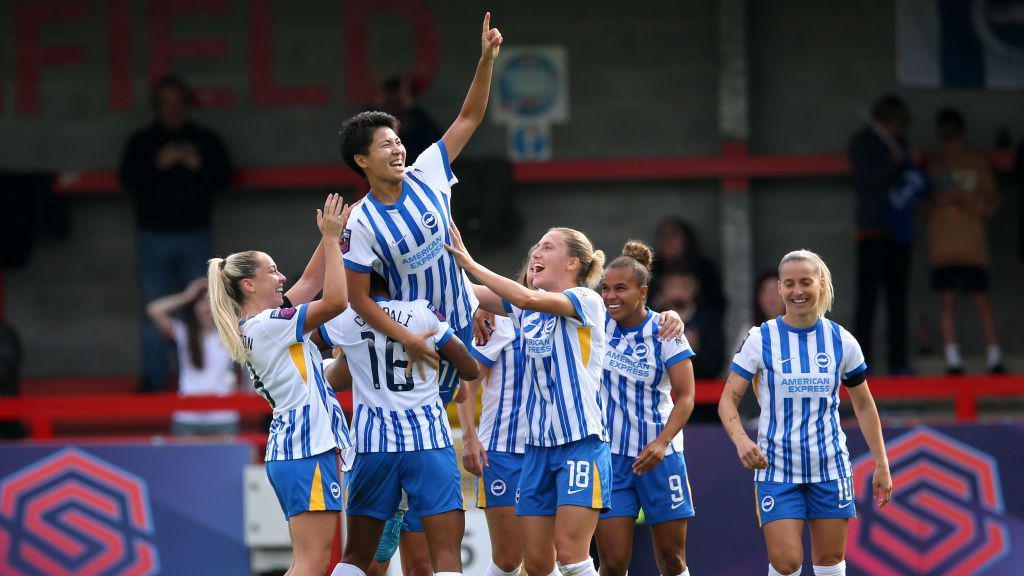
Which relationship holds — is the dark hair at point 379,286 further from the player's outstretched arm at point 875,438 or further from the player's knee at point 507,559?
the player's outstretched arm at point 875,438

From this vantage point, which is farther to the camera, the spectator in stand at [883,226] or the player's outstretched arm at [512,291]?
the spectator in stand at [883,226]

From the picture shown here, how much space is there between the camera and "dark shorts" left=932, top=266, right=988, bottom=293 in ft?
34.9

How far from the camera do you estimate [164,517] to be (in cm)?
770

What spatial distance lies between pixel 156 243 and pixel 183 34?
1829 mm

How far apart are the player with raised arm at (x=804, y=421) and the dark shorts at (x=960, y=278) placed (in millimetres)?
5022

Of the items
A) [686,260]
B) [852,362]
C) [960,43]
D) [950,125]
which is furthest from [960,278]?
[852,362]

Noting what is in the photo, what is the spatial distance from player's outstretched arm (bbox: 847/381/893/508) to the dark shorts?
500cm

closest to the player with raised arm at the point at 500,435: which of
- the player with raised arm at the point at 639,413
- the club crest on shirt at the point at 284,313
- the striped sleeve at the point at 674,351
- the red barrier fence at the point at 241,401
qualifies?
the player with raised arm at the point at 639,413

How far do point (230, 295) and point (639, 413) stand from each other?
5.92 ft

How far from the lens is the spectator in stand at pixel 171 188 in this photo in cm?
1070

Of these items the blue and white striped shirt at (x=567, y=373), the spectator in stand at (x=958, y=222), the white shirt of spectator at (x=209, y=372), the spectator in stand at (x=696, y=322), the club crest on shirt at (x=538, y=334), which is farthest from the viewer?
the spectator in stand at (x=958, y=222)

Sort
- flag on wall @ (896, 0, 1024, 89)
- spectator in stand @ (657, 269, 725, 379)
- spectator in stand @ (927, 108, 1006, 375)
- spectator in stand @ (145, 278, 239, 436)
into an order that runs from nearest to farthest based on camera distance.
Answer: spectator in stand @ (657, 269, 725, 379) → spectator in stand @ (145, 278, 239, 436) → spectator in stand @ (927, 108, 1006, 375) → flag on wall @ (896, 0, 1024, 89)

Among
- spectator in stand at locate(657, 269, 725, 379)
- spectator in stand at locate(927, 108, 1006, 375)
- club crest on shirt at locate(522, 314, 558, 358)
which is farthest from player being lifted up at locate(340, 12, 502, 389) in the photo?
spectator in stand at locate(927, 108, 1006, 375)

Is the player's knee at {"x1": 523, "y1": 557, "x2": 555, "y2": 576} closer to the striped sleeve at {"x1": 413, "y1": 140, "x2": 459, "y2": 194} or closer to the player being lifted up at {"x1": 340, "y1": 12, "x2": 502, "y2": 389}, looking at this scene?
the player being lifted up at {"x1": 340, "y1": 12, "x2": 502, "y2": 389}
